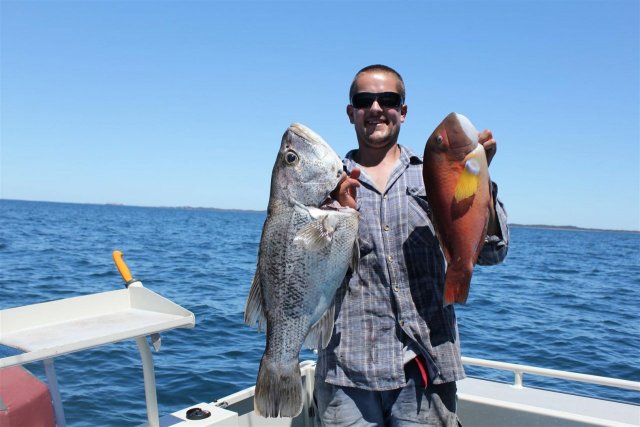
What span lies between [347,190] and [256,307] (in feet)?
2.20

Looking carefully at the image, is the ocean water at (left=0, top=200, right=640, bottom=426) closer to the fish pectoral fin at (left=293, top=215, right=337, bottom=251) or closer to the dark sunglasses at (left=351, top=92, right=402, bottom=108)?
the fish pectoral fin at (left=293, top=215, right=337, bottom=251)

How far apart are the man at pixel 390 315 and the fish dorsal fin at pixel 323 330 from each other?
0.52 feet

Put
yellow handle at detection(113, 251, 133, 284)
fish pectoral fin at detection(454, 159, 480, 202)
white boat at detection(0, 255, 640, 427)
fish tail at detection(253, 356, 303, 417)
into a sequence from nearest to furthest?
1. fish pectoral fin at detection(454, 159, 480, 202)
2. fish tail at detection(253, 356, 303, 417)
3. white boat at detection(0, 255, 640, 427)
4. yellow handle at detection(113, 251, 133, 284)

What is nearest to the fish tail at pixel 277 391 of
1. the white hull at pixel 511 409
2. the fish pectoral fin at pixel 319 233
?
the fish pectoral fin at pixel 319 233

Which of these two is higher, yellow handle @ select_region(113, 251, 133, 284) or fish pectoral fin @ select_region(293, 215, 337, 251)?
fish pectoral fin @ select_region(293, 215, 337, 251)

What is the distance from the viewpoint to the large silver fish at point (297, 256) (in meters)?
2.44

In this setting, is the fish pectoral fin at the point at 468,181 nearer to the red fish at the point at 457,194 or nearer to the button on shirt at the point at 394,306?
the red fish at the point at 457,194

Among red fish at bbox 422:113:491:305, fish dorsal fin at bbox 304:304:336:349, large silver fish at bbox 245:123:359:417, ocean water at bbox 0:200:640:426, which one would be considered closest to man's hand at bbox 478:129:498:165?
red fish at bbox 422:113:491:305

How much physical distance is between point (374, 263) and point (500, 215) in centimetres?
63

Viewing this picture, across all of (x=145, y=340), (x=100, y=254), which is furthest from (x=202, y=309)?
(x=100, y=254)

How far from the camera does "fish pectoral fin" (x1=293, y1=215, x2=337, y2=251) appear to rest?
7.93 ft

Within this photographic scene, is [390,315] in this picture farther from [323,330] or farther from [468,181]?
[468,181]

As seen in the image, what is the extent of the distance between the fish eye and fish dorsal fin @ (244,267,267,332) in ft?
A: 1.66

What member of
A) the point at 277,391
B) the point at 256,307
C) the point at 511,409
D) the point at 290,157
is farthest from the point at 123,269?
the point at 511,409
